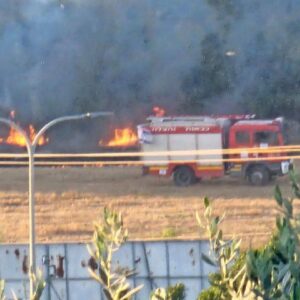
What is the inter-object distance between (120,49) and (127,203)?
493 inches

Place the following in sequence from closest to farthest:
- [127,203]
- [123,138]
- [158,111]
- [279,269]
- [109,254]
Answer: [279,269] → [109,254] → [127,203] → [123,138] → [158,111]

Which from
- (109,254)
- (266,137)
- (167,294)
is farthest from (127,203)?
(109,254)

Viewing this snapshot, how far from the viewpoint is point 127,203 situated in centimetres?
2877

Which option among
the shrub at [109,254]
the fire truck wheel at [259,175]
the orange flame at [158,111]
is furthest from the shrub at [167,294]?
the orange flame at [158,111]

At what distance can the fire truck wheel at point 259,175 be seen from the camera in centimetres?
2942

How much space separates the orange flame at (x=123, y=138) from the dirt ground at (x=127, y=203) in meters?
1.12

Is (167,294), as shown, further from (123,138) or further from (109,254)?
(123,138)

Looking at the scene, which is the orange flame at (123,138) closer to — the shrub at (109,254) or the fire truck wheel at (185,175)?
the fire truck wheel at (185,175)

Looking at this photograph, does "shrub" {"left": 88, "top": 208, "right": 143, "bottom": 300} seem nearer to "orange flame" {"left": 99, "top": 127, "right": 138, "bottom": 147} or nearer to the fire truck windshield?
the fire truck windshield

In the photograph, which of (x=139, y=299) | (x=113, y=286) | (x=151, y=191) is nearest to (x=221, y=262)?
(x=113, y=286)

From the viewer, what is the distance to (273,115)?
1495 inches

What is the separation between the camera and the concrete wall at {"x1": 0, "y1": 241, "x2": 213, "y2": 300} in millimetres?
14477

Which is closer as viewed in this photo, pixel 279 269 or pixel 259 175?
pixel 279 269

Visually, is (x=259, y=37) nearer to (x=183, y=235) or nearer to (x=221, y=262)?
(x=183, y=235)
